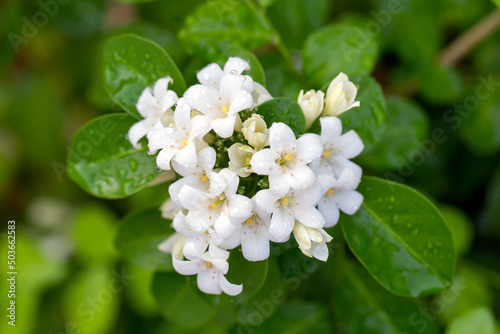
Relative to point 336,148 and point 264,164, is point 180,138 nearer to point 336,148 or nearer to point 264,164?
point 264,164

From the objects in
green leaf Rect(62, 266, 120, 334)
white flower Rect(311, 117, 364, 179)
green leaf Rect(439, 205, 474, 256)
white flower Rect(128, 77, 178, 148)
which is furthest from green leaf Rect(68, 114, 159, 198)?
green leaf Rect(439, 205, 474, 256)

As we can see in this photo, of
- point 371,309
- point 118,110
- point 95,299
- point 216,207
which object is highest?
point 216,207

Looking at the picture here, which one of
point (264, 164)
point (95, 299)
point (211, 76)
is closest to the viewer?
point (264, 164)

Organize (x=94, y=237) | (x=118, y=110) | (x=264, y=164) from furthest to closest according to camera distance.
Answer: (x=94, y=237)
(x=118, y=110)
(x=264, y=164)

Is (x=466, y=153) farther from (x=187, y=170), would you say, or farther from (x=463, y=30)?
(x=187, y=170)

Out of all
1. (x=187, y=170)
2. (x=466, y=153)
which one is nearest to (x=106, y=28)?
(x=187, y=170)

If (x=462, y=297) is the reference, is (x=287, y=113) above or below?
above

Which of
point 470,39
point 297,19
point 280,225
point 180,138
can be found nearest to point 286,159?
point 280,225

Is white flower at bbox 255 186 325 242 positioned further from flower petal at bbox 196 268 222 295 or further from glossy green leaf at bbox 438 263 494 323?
glossy green leaf at bbox 438 263 494 323
